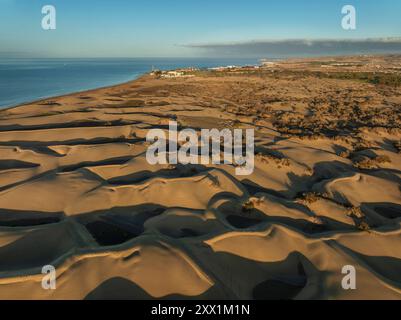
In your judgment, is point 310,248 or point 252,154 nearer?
point 310,248
